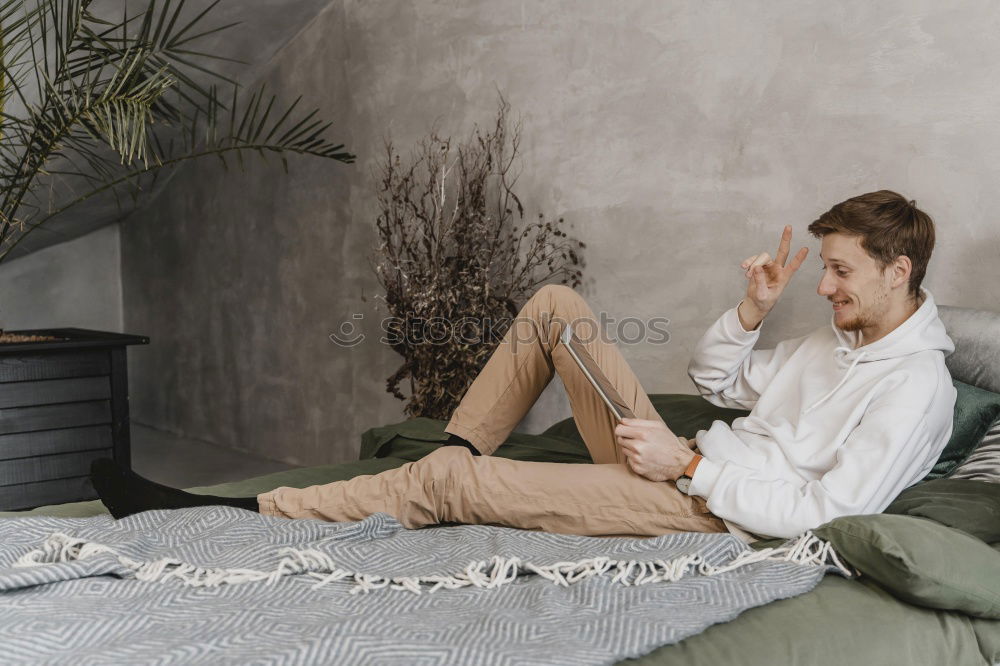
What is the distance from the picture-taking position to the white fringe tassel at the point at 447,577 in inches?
53.9

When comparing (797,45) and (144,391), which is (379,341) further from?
(144,391)

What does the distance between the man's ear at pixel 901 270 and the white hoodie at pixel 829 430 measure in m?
0.07

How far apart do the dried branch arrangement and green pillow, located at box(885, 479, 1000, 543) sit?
62.0 inches

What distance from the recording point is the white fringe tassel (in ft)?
4.49

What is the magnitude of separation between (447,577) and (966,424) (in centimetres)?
115

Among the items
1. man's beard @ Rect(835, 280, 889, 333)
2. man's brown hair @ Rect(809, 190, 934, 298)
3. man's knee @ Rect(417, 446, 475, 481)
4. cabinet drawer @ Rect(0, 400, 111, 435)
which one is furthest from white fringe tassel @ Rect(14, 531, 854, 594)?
cabinet drawer @ Rect(0, 400, 111, 435)

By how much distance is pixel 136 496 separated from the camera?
1826 mm

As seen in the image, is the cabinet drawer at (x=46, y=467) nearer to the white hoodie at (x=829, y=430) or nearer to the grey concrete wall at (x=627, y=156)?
the grey concrete wall at (x=627, y=156)

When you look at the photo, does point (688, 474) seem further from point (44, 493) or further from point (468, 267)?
point (44, 493)

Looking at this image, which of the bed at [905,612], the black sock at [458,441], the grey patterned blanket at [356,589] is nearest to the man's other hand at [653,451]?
the grey patterned blanket at [356,589]

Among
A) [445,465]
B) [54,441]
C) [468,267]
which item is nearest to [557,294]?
[445,465]

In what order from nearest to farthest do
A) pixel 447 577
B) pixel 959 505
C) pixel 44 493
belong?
pixel 447 577, pixel 959 505, pixel 44 493

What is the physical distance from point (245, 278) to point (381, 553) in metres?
3.58

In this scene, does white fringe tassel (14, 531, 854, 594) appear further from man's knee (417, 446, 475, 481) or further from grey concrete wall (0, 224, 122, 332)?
grey concrete wall (0, 224, 122, 332)
